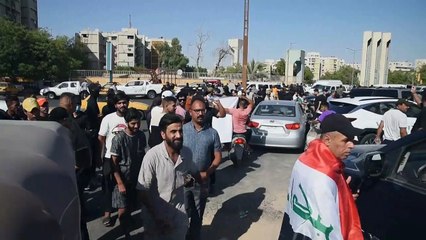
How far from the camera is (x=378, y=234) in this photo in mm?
2771

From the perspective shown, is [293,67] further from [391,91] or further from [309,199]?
[309,199]

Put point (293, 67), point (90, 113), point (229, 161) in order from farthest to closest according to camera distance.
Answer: point (293, 67) < point (229, 161) < point (90, 113)

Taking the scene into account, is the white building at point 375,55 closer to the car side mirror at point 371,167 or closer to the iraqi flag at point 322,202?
the car side mirror at point 371,167

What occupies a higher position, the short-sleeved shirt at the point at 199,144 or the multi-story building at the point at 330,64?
the multi-story building at the point at 330,64

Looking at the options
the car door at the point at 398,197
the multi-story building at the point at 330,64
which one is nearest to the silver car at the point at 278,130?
the car door at the point at 398,197

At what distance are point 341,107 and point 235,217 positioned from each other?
288 inches

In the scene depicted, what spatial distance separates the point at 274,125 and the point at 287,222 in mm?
6761

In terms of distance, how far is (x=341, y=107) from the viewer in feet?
36.9

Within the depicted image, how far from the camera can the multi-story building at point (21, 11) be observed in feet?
189

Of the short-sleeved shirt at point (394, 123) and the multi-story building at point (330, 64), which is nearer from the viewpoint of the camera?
the short-sleeved shirt at point (394, 123)

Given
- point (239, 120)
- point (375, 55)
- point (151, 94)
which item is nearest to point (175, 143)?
point (239, 120)

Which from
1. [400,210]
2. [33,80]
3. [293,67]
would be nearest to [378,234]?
[400,210]

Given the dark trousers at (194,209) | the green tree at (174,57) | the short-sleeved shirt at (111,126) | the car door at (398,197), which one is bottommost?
the dark trousers at (194,209)

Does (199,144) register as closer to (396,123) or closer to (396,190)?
(396,190)
